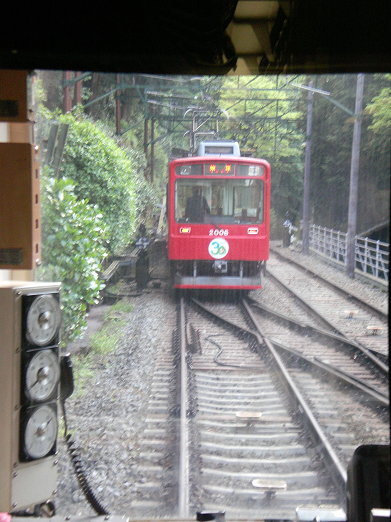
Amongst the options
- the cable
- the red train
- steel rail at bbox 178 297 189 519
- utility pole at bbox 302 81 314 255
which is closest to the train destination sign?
the red train

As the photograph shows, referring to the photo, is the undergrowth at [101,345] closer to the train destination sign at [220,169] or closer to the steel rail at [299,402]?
the steel rail at [299,402]

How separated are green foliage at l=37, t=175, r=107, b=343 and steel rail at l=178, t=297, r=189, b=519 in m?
0.39

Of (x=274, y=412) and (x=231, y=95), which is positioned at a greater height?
(x=231, y=95)

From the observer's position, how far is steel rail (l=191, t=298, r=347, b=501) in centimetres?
227

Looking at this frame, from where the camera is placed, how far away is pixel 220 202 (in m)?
2.71

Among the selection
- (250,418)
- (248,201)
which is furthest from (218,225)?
(250,418)

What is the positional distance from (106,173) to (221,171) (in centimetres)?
49

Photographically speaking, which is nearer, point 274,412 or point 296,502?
point 296,502

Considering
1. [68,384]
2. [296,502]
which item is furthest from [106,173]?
[296,502]

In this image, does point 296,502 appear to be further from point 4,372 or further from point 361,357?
point 4,372

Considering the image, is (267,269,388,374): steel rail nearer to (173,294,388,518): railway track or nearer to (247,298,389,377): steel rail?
(247,298,389,377): steel rail

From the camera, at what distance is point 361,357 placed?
94.9 inches

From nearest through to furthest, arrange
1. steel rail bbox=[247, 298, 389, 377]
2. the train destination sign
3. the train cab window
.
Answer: steel rail bbox=[247, 298, 389, 377], the train destination sign, the train cab window

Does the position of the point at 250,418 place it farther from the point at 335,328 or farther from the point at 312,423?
the point at 335,328
